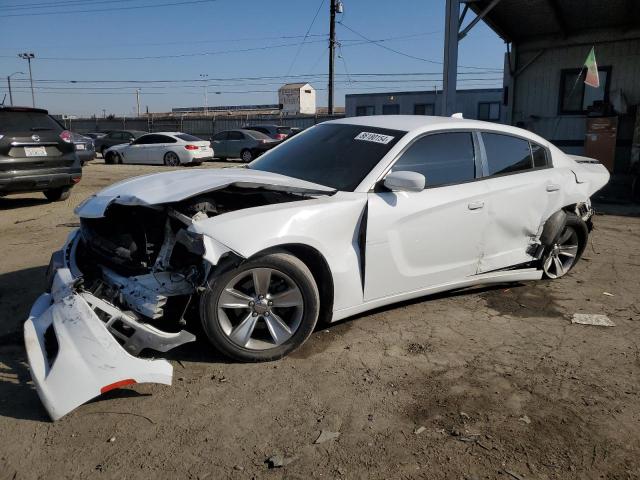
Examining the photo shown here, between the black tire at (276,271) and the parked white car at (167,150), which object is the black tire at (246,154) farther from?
the black tire at (276,271)

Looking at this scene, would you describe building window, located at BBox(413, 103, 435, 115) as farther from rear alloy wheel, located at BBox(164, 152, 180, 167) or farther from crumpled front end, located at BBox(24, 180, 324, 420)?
crumpled front end, located at BBox(24, 180, 324, 420)

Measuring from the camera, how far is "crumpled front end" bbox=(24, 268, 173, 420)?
2672 mm

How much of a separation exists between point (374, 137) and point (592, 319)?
91.4 inches

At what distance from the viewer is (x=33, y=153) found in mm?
8141

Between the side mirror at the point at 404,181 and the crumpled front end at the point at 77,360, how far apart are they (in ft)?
6.19

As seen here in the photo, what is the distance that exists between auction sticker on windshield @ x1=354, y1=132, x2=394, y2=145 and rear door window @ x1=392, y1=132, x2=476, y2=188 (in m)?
0.19

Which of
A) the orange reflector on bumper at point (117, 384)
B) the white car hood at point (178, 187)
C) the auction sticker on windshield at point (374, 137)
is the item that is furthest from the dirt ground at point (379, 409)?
the auction sticker on windshield at point (374, 137)

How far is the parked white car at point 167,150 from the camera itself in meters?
19.1

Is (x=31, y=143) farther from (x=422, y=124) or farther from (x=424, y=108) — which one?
(x=424, y=108)

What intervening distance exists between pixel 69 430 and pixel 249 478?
102 cm

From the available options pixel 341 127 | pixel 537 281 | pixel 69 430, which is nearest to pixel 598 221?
pixel 537 281

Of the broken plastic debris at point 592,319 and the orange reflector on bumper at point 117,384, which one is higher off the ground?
the orange reflector on bumper at point 117,384

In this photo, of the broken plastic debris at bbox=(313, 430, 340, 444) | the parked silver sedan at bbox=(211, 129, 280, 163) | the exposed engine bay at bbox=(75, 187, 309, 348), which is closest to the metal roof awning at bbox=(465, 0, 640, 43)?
the parked silver sedan at bbox=(211, 129, 280, 163)

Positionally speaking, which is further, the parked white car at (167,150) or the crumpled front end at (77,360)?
the parked white car at (167,150)
